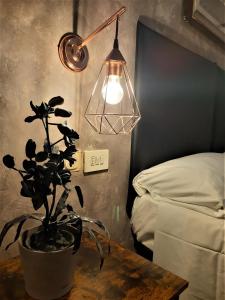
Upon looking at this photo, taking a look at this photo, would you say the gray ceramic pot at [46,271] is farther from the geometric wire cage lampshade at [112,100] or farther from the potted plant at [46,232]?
the geometric wire cage lampshade at [112,100]

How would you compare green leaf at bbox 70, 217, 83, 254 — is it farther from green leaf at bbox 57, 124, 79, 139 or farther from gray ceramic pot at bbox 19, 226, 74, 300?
green leaf at bbox 57, 124, 79, 139

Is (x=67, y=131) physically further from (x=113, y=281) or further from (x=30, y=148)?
(x=113, y=281)

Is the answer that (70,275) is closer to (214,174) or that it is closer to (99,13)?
(214,174)

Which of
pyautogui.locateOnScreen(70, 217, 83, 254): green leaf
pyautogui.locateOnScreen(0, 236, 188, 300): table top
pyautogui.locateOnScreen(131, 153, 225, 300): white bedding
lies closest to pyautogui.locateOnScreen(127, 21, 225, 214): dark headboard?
pyautogui.locateOnScreen(131, 153, 225, 300): white bedding

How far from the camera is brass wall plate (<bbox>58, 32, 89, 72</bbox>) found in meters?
0.82

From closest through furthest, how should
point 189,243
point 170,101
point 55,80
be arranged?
point 55,80, point 189,243, point 170,101

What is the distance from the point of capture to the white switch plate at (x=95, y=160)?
3.12ft

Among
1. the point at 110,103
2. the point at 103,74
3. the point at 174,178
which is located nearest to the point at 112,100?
the point at 110,103

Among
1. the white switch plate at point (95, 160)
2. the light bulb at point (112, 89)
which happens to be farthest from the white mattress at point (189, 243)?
the light bulb at point (112, 89)

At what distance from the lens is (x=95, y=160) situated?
98 cm

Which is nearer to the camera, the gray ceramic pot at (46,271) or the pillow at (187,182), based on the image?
the gray ceramic pot at (46,271)

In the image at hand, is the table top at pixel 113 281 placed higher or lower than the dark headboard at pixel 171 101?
lower

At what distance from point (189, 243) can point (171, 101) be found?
30.8 inches

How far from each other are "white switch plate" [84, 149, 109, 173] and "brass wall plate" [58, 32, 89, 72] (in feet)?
1.06
